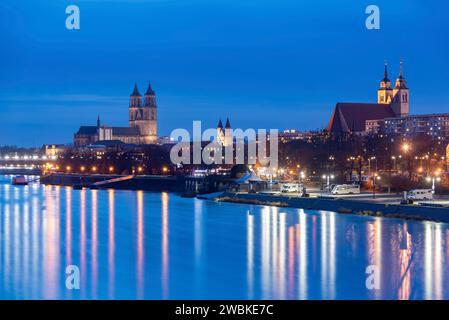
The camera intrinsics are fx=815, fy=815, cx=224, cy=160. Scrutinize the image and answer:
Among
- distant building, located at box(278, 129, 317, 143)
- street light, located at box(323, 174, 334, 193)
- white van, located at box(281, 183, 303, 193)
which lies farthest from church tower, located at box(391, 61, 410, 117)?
white van, located at box(281, 183, 303, 193)

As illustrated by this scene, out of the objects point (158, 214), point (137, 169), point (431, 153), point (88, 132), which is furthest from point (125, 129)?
point (158, 214)

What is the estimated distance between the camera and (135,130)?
124938 mm

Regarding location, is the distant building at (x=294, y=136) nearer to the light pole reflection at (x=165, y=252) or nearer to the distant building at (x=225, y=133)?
the distant building at (x=225, y=133)

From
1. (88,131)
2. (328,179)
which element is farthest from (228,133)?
(328,179)

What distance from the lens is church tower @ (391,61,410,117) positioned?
78312mm

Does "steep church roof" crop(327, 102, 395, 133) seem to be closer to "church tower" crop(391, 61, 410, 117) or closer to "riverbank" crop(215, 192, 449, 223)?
"church tower" crop(391, 61, 410, 117)

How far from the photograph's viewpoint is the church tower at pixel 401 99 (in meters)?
78.3

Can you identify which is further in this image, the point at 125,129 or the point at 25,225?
the point at 125,129

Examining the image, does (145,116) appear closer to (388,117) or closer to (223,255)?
(388,117)

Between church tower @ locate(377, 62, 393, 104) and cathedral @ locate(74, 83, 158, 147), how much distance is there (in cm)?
4785

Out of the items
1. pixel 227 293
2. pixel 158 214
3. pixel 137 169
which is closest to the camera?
pixel 227 293
